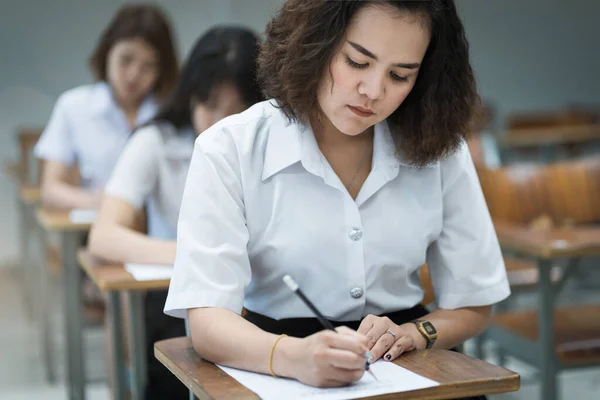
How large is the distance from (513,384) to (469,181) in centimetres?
48

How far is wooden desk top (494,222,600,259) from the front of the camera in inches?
93.7

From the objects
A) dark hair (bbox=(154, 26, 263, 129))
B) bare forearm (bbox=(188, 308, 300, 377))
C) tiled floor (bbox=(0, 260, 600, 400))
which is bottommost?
tiled floor (bbox=(0, 260, 600, 400))

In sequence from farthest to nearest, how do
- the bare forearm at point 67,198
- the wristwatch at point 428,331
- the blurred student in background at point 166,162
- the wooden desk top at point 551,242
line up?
1. the bare forearm at point 67,198
2. the wooden desk top at point 551,242
3. the blurred student in background at point 166,162
4. the wristwatch at point 428,331

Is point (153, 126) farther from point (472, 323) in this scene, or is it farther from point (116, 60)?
point (472, 323)

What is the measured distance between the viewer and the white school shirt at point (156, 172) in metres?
2.50

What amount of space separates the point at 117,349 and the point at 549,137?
479 cm

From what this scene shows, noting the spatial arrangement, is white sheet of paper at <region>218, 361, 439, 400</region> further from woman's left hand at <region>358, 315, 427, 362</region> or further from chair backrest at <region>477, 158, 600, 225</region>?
chair backrest at <region>477, 158, 600, 225</region>

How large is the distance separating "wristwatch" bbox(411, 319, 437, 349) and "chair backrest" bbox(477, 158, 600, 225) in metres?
1.64

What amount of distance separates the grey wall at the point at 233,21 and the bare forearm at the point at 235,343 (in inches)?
167

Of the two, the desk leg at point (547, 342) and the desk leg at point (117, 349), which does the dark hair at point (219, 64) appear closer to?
the desk leg at point (117, 349)

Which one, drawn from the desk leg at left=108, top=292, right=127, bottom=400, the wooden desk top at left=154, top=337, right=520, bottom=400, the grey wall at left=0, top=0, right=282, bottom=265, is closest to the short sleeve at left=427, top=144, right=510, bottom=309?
the wooden desk top at left=154, top=337, right=520, bottom=400

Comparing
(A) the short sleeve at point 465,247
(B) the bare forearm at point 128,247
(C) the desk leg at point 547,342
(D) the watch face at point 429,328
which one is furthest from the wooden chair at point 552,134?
(D) the watch face at point 429,328

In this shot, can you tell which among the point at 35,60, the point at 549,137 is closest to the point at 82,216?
the point at 35,60

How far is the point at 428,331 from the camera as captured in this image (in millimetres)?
1484
